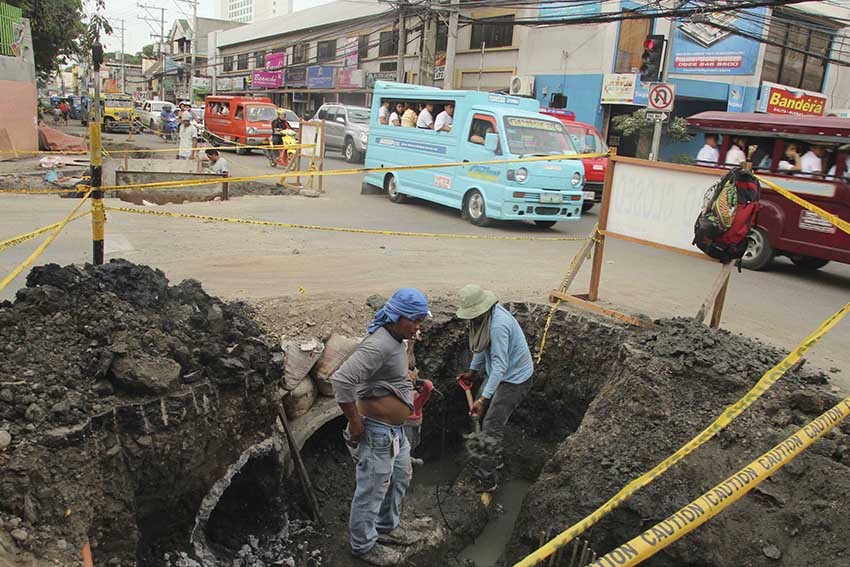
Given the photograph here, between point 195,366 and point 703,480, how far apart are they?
3476mm

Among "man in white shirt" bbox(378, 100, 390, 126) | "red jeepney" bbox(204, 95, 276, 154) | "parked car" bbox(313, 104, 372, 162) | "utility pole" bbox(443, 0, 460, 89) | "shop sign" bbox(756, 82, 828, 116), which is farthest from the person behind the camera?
"red jeepney" bbox(204, 95, 276, 154)

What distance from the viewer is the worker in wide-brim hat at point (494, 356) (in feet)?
16.1

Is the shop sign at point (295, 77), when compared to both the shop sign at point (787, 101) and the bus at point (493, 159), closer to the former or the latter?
the shop sign at point (787, 101)

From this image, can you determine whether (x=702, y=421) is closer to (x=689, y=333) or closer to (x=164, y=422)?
(x=689, y=333)

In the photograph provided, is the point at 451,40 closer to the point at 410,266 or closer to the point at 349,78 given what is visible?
the point at 349,78

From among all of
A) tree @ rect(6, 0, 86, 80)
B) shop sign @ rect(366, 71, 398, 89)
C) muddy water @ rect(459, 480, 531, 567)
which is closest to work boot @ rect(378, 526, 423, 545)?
muddy water @ rect(459, 480, 531, 567)

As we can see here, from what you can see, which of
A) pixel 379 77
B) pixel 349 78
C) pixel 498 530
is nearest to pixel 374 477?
pixel 498 530

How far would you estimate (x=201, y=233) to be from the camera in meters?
9.22

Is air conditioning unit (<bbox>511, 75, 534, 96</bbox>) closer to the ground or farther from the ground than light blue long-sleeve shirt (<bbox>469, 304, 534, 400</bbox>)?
farther from the ground

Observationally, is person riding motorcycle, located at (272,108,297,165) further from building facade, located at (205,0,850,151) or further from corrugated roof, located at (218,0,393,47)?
corrugated roof, located at (218,0,393,47)

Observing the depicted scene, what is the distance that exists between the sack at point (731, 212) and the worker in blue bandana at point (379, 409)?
280 centimetres

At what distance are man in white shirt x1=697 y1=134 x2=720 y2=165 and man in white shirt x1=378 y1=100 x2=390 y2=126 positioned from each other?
6.79 m

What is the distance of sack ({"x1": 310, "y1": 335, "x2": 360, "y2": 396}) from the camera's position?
5.47 meters

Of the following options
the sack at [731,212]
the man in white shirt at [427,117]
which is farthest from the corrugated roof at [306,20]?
the sack at [731,212]
